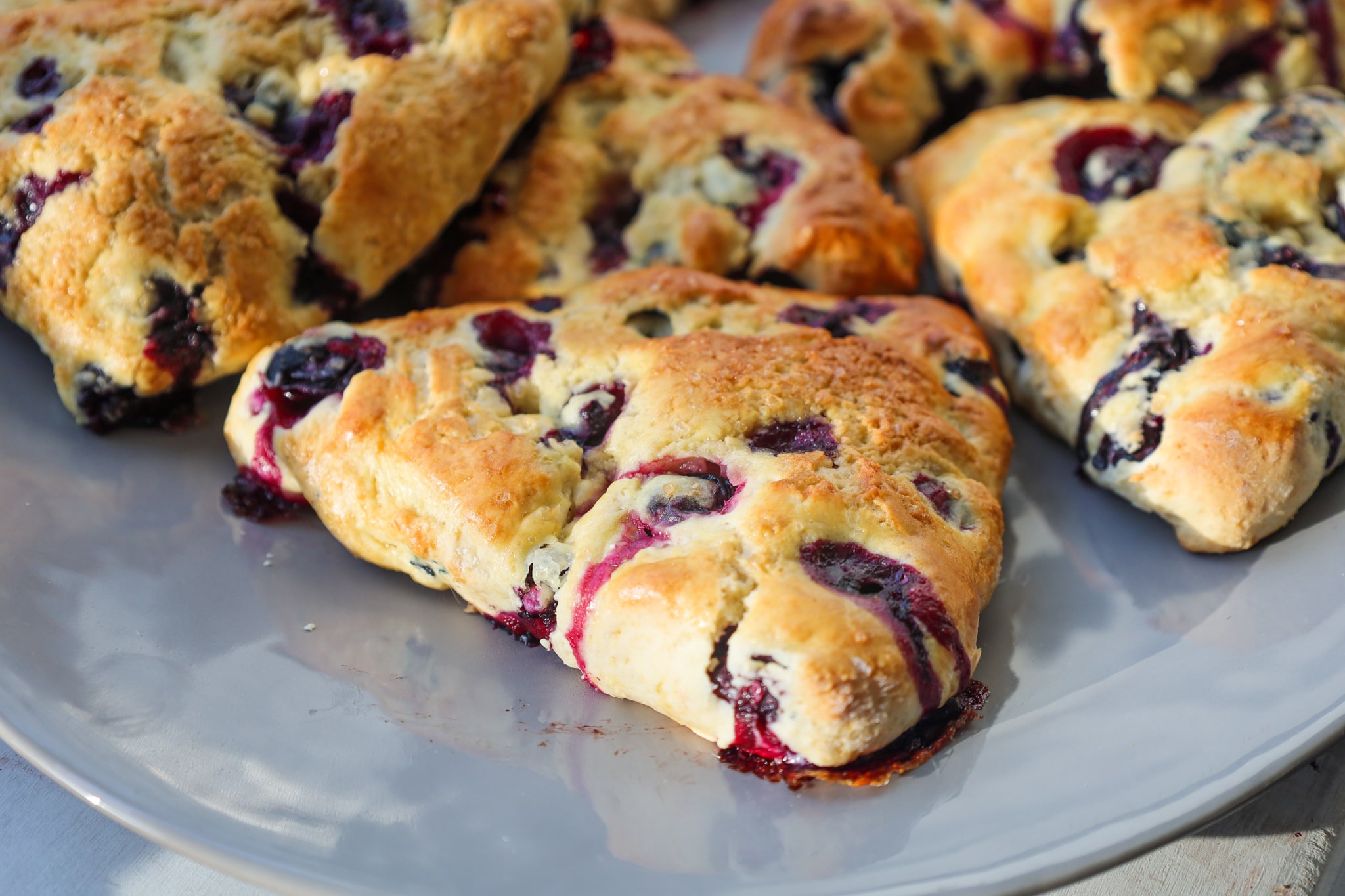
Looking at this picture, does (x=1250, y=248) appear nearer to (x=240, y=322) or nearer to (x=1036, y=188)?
(x=1036, y=188)

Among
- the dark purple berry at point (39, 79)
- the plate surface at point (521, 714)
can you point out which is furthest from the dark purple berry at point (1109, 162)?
the dark purple berry at point (39, 79)

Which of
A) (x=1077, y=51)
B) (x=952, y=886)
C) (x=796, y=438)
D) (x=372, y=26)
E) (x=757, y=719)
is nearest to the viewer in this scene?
(x=952, y=886)

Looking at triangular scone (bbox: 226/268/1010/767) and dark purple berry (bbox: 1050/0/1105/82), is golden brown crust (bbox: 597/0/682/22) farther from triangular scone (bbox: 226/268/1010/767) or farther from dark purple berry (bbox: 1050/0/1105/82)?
triangular scone (bbox: 226/268/1010/767)

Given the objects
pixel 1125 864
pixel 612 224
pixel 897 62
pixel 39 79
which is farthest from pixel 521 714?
pixel 897 62

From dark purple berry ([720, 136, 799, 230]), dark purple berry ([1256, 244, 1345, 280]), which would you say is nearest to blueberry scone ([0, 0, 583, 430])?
dark purple berry ([720, 136, 799, 230])

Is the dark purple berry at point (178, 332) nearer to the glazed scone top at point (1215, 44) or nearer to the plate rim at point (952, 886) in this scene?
the plate rim at point (952, 886)

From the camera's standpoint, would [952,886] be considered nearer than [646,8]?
Yes

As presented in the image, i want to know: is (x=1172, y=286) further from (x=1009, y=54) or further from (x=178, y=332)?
(x=178, y=332)

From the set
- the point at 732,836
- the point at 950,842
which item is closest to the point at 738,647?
the point at 732,836
